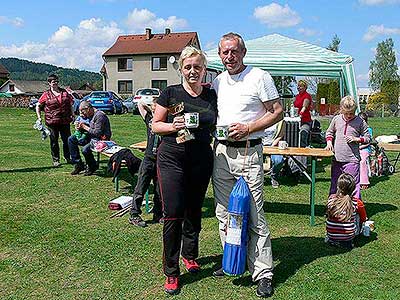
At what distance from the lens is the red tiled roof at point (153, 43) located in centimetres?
5350

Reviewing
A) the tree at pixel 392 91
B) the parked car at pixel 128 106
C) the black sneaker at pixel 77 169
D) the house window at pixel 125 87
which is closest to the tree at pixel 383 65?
the tree at pixel 392 91

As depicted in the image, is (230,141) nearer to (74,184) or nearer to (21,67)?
(74,184)

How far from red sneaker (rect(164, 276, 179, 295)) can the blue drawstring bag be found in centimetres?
38

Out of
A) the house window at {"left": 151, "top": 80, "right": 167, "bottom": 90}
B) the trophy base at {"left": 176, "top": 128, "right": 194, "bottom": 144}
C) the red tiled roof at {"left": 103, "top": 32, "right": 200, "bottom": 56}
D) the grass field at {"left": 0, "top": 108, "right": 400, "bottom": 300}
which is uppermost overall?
the red tiled roof at {"left": 103, "top": 32, "right": 200, "bottom": 56}

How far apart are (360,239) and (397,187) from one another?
129 inches

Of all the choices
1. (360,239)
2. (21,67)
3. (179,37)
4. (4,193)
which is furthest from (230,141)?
(21,67)

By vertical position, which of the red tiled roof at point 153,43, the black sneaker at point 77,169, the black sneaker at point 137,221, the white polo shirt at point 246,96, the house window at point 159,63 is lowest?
the black sneaker at point 137,221

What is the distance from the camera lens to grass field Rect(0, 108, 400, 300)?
12.7 feet

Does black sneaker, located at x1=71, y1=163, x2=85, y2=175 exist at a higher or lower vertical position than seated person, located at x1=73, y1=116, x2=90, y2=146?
lower

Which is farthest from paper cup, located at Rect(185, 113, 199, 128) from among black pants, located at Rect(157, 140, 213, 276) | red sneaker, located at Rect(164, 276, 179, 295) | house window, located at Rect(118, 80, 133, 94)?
house window, located at Rect(118, 80, 133, 94)

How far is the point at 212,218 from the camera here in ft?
19.4

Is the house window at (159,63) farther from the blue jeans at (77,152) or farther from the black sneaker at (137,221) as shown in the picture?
the black sneaker at (137,221)

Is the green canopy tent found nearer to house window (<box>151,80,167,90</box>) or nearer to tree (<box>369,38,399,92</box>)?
house window (<box>151,80,167,90</box>)

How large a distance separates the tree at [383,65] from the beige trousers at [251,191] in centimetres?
6688
